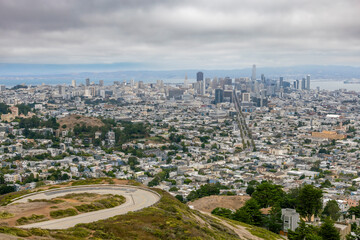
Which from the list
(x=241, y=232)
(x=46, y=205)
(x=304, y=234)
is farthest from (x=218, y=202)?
(x=46, y=205)

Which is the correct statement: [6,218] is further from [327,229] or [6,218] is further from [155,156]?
[155,156]

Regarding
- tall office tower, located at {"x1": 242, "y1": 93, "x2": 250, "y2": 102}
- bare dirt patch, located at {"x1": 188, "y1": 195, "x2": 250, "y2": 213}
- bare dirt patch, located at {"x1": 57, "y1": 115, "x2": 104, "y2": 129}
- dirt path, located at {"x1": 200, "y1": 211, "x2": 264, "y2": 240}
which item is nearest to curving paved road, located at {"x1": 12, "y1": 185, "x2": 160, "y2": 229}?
dirt path, located at {"x1": 200, "y1": 211, "x2": 264, "y2": 240}

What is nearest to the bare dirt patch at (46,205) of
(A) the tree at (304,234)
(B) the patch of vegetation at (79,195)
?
(B) the patch of vegetation at (79,195)

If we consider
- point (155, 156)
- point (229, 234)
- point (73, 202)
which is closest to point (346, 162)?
point (155, 156)

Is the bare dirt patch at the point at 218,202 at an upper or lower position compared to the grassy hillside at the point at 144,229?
lower

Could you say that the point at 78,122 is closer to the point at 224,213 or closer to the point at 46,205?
the point at 224,213

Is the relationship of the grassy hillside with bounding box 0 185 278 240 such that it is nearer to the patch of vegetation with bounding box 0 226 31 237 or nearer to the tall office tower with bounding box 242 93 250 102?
the patch of vegetation with bounding box 0 226 31 237

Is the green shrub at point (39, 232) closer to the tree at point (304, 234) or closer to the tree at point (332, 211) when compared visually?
the tree at point (304, 234)
